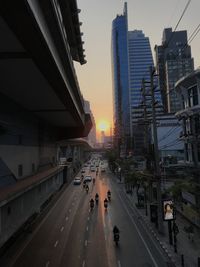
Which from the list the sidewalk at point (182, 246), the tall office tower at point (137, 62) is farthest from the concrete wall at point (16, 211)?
the tall office tower at point (137, 62)

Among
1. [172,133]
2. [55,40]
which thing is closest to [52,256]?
[55,40]

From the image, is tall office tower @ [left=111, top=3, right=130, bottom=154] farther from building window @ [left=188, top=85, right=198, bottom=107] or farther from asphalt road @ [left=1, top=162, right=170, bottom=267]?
asphalt road @ [left=1, top=162, right=170, bottom=267]

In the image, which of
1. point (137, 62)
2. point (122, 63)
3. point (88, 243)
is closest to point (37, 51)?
point (88, 243)

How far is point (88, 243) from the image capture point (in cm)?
2441

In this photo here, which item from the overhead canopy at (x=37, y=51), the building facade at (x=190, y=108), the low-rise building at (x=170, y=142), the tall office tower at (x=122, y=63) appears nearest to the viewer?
the overhead canopy at (x=37, y=51)

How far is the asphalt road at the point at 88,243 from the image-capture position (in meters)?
20.2

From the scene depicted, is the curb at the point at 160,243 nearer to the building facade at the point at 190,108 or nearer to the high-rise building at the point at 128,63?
the building facade at the point at 190,108

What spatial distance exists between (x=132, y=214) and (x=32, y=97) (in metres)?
21.5

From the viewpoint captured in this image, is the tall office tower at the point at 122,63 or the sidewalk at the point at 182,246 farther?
the tall office tower at the point at 122,63

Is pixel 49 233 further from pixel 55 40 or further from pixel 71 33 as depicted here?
pixel 55 40

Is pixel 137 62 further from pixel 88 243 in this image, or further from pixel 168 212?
pixel 88 243

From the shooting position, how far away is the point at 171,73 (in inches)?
4188

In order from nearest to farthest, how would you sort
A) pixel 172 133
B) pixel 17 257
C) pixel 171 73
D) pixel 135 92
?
1. pixel 17 257
2. pixel 172 133
3. pixel 171 73
4. pixel 135 92

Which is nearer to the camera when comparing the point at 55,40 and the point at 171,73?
the point at 55,40
